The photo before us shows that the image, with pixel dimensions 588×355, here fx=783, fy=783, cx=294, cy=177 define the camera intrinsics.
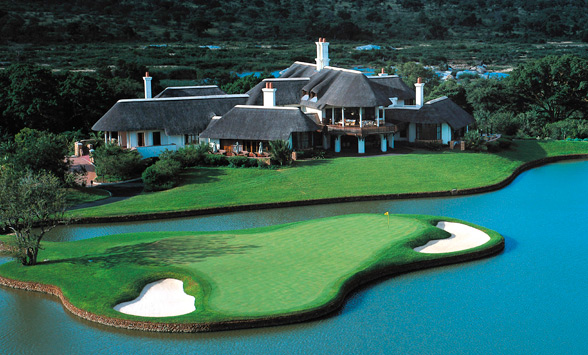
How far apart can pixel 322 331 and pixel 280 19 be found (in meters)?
147

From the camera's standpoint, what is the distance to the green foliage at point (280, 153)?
51750mm

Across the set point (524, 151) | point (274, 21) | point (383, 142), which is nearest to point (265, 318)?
point (383, 142)

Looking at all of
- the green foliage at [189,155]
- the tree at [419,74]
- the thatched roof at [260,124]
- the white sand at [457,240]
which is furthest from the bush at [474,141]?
the tree at [419,74]

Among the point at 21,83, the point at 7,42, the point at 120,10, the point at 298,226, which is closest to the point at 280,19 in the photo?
the point at 120,10

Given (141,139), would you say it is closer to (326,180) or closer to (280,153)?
(280,153)

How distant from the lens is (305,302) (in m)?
28.0

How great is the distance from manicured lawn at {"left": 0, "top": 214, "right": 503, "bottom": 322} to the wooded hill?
9982cm

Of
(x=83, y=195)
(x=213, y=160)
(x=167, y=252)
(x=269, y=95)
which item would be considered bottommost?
(x=167, y=252)

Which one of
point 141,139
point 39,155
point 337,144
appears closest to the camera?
point 39,155

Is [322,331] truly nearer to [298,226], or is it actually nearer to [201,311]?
[201,311]

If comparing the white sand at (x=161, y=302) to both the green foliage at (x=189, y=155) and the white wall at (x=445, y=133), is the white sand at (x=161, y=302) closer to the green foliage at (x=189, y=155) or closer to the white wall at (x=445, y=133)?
the green foliage at (x=189, y=155)

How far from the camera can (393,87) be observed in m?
64.3

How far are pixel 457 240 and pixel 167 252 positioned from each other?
1333 cm

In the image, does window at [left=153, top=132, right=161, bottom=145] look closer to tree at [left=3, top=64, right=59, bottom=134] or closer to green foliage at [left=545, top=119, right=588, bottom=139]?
tree at [left=3, top=64, right=59, bottom=134]
